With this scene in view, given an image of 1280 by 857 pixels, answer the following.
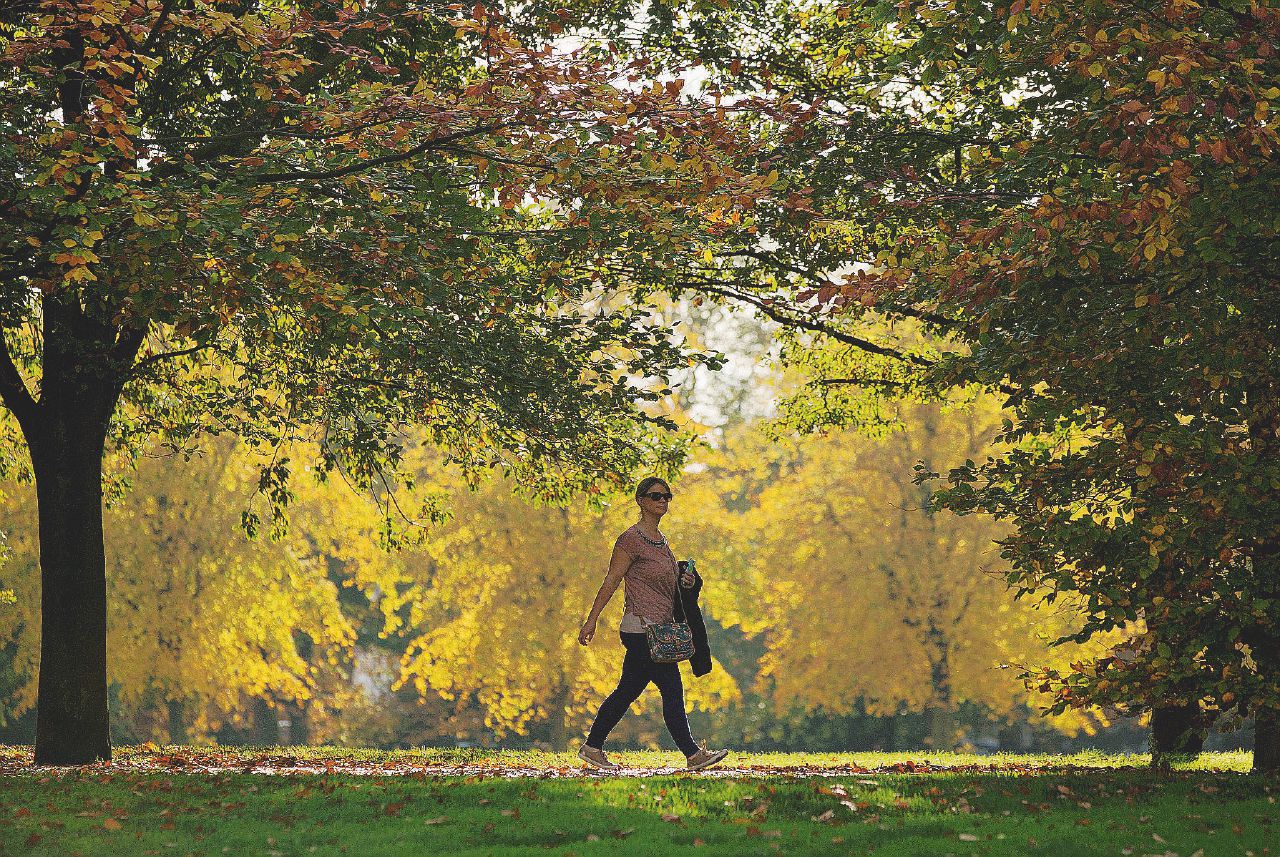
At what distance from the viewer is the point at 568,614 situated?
25.3 meters

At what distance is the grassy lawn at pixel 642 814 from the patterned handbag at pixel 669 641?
850 millimetres

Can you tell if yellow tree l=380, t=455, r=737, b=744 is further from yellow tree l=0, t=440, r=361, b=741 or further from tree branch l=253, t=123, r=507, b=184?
tree branch l=253, t=123, r=507, b=184

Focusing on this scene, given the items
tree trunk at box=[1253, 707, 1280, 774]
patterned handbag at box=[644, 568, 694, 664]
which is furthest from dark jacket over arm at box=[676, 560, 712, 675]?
tree trunk at box=[1253, 707, 1280, 774]

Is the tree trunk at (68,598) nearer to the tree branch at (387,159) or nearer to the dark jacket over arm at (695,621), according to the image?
the tree branch at (387,159)

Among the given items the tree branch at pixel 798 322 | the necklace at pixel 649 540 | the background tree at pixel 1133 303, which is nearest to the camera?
the background tree at pixel 1133 303

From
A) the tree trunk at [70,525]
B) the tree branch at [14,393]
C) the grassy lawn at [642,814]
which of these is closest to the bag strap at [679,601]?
the grassy lawn at [642,814]

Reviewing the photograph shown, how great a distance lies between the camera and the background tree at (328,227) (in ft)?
30.2

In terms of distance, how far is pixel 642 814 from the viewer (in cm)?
734

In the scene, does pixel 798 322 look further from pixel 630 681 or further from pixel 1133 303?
pixel 1133 303

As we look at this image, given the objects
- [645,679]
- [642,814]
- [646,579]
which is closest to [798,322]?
[646,579]

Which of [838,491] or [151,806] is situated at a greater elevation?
[838,491]

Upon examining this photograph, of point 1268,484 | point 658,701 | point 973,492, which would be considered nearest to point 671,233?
point 973,492

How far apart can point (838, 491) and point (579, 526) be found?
20.5 feet

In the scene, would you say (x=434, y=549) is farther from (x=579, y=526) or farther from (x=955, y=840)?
(x=955, y=840)
